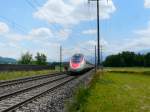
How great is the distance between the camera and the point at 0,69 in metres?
48.8

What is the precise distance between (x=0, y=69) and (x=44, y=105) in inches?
1332

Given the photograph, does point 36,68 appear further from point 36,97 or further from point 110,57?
point 110,57

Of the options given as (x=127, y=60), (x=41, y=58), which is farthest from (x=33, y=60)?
(x=127, y=60)

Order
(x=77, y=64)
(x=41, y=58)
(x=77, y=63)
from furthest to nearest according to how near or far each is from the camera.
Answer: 1. (x=41, y=58)
2. (x=77, y=63)
3. (x=77, y=64)

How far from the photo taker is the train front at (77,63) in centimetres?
5262

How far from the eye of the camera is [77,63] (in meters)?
53.1

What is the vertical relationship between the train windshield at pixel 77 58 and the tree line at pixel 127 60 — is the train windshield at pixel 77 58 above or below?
below

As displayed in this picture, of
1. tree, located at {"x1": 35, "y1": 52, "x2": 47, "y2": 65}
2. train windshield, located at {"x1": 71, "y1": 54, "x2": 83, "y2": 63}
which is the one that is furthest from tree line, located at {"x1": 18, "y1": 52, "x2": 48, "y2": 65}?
train windshield, located at {"x1": 71, "y1": 54, "x2": 83, "y2": 63}

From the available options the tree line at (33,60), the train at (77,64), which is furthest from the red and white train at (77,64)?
the tree line at (33,60)

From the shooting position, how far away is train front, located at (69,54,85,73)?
52.6 meters

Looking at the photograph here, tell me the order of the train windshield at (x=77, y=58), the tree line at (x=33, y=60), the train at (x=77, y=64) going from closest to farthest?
the train at (x=77, y=64) < the train windshield at (x=77, y=58) < the tree line at (x=33, y=60)

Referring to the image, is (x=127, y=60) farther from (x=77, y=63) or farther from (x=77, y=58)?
(x=77, y=63)

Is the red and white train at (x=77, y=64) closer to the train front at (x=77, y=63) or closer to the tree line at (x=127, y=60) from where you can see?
the train front at (x=77, y=63)

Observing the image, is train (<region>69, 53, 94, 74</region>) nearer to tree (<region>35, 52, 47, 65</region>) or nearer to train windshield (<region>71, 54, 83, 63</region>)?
train windshield (<region>71, 54, 83, 63</region>)
